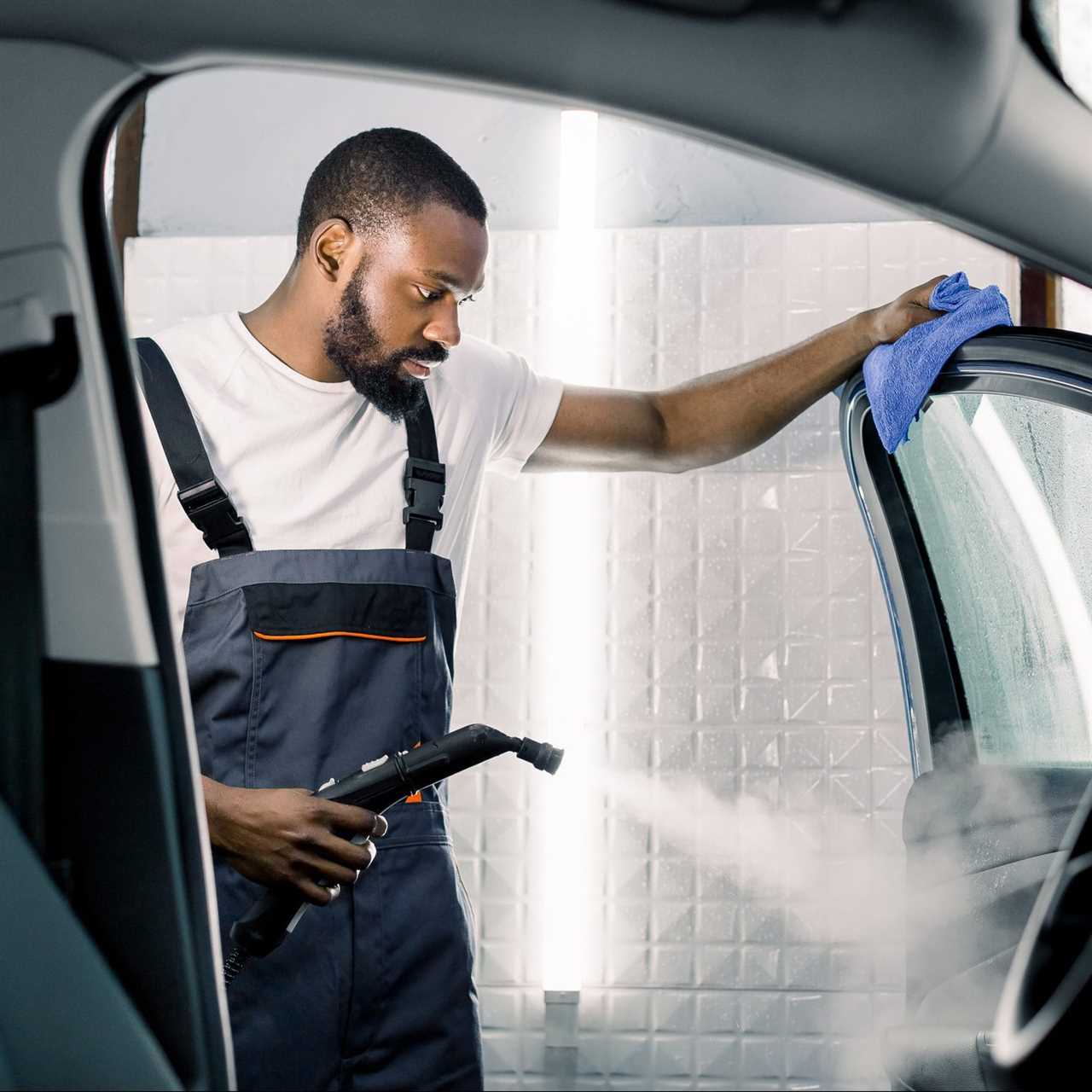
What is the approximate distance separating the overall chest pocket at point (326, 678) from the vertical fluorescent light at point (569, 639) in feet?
3.82

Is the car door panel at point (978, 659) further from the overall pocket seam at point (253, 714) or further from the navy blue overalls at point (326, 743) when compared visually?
the overall pocket seam at point (253, 714)

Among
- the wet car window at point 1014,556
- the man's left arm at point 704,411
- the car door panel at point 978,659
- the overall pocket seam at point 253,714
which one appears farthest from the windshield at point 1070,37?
the overall pocket seam at point 253,714

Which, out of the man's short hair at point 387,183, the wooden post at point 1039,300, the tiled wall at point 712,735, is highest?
the wooden post at point 1039,300

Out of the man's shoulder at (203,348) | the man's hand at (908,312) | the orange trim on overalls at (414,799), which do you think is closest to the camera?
the man's hand at (908,312)

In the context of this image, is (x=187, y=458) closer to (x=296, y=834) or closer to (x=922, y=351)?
(x=296, y=834)

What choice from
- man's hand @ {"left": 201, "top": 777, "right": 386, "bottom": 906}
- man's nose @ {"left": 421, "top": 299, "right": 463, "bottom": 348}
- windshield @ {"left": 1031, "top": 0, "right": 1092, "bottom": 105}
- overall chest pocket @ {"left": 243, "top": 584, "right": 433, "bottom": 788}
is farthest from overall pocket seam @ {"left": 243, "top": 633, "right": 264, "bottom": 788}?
windshield @ {"left": 1031, "top": 0, "right": 1092, "bottom": 105}

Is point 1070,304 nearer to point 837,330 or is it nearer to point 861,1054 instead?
point 837,330

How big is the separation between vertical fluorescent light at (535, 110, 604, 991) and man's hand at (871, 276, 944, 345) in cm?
140

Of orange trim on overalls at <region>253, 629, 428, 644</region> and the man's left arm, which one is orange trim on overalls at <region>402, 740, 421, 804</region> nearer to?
orange trim on overalls at <region>253, 629, 428, 644</region>

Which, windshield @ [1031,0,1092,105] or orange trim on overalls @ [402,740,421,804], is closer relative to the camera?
windshield @ [1031,0,1092,105]

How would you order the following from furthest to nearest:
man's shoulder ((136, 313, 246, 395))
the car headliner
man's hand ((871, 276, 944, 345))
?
man's shoulder ((136, 313, 246, 395)), man's hand ((871, 276, 944, 345)), the car headliner

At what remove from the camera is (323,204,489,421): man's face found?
1.62 m

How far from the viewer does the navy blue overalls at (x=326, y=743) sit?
4.66ft

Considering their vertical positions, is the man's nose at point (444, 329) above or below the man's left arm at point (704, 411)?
above
